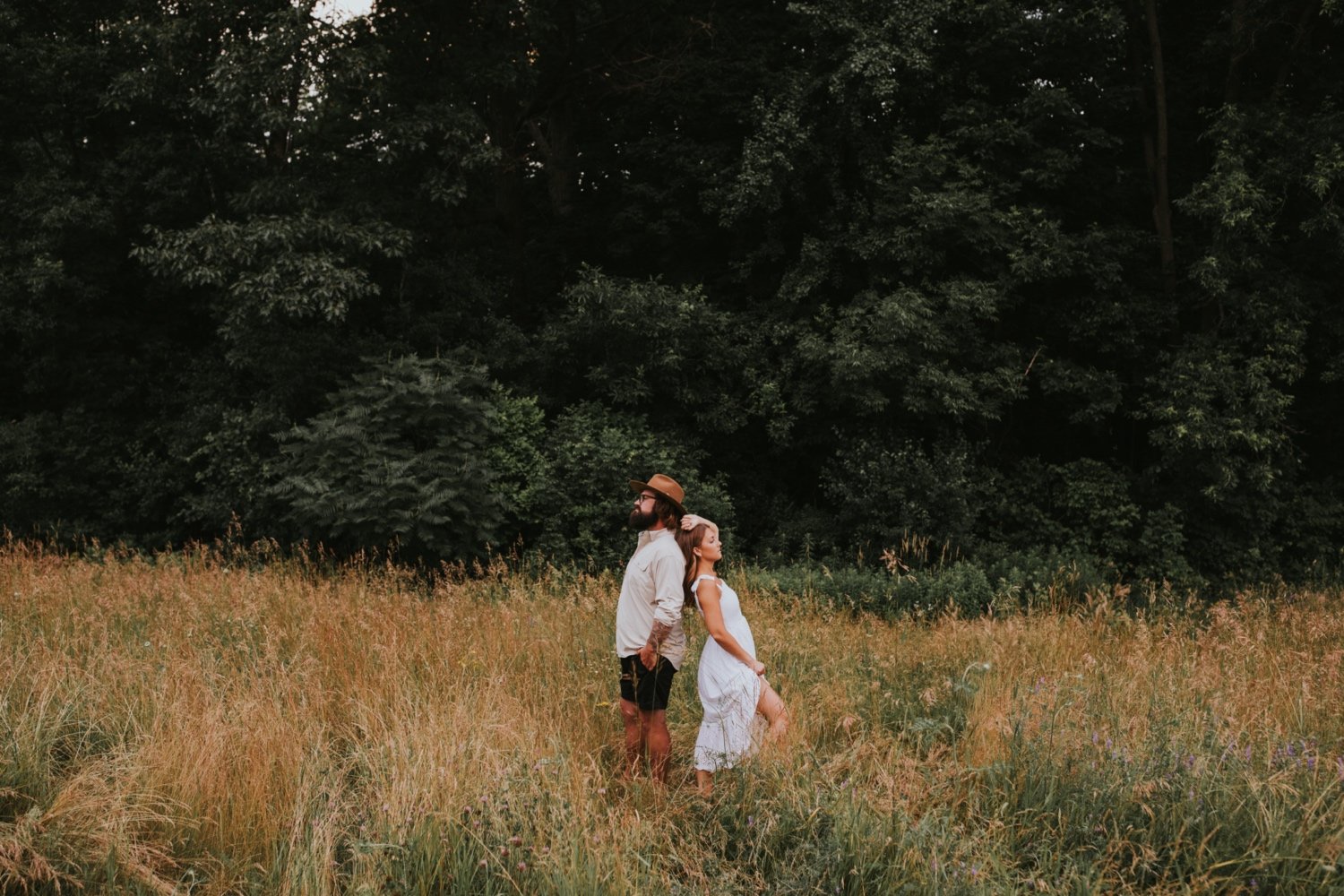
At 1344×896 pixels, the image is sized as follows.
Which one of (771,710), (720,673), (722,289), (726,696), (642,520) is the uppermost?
(722,289)

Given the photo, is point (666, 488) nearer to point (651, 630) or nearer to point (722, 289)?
point (651, 630)

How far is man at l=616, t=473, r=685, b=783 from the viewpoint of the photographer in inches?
179

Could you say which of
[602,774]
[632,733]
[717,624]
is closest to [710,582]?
[717,624]

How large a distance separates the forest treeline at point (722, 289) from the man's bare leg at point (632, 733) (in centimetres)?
755

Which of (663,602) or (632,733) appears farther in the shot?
(632,733)

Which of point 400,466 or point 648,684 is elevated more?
point 400,466

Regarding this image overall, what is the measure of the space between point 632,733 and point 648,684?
38 cm

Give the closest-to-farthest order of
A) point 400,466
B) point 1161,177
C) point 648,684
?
1. point 648,684
2. point 400,466
3. point 1161,177

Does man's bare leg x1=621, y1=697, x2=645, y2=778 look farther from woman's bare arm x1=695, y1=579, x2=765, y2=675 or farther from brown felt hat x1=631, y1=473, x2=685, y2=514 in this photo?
brown felt hat x1=631, y1=473, x2=685, y2=514

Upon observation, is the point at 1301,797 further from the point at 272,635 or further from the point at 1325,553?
the point at 1325,553

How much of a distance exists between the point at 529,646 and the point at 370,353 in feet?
30.8

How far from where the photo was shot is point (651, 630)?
4605 mm

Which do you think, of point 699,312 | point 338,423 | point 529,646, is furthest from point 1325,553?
A: point 338,423

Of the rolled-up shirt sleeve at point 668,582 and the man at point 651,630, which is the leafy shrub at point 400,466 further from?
the rolled-up shirt sleeve at point 668,582
